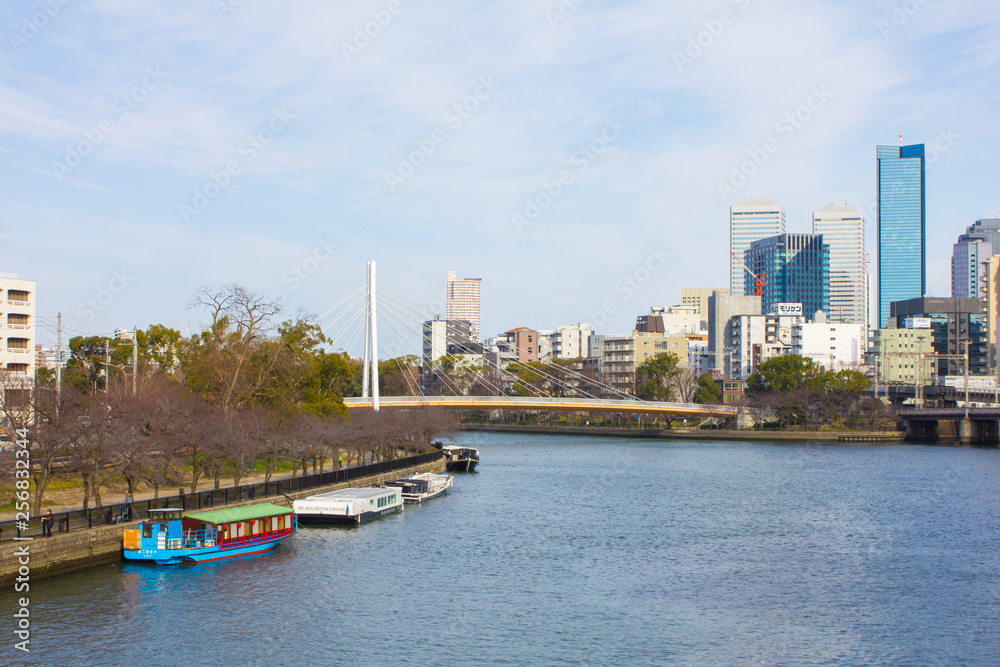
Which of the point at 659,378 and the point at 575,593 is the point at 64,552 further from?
the point at 659,378

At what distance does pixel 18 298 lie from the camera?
1859 inches

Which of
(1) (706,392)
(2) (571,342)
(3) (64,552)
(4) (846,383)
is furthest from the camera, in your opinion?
(2) (571,342)

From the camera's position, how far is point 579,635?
17781mm

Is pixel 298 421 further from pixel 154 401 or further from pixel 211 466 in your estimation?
pixel 154 401

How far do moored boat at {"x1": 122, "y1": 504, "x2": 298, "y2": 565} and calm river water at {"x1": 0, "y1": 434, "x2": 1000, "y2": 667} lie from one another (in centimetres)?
48

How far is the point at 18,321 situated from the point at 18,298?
4.04 ft

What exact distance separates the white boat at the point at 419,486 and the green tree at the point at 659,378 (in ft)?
163

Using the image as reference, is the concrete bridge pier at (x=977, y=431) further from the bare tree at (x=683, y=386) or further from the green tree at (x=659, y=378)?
the bare tree at (x=683, y=386)

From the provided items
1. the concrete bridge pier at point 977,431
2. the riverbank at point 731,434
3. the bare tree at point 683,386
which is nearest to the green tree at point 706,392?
the bare tree at point 683,386

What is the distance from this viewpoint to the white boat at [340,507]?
2933 centimetres

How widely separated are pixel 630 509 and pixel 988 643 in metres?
16.7

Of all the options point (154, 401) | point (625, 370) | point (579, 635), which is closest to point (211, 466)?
point (154, 401)

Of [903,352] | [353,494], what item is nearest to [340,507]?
[353,494]

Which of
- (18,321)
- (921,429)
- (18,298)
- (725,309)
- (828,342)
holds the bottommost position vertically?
(921,429)
